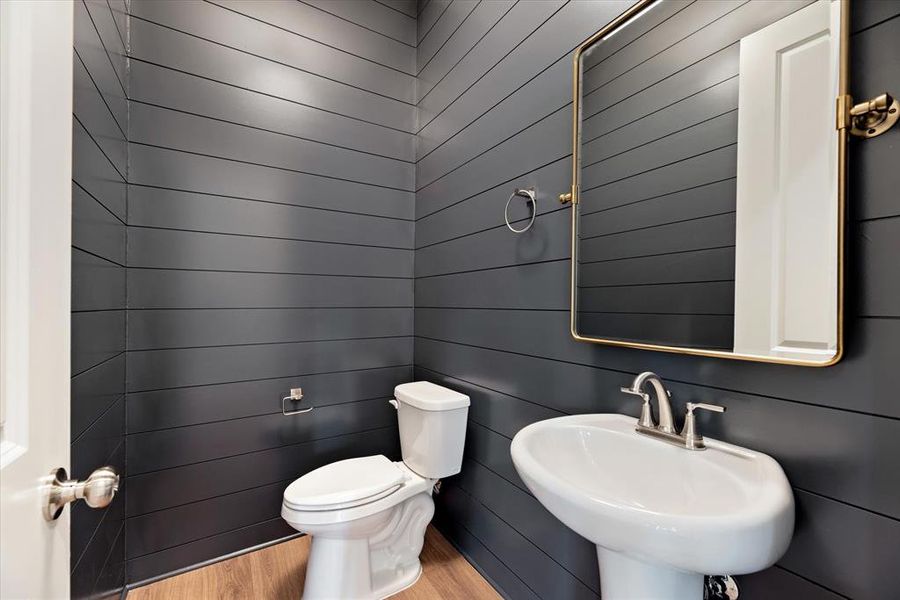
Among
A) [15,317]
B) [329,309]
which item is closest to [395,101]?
[329,309]

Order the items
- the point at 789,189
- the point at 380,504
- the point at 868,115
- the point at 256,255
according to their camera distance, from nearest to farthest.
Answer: the point at 868,115, the point at 789,189, the point at 380,504, the point at 256,255

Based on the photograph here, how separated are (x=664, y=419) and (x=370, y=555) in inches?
49.0

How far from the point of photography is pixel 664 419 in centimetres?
92

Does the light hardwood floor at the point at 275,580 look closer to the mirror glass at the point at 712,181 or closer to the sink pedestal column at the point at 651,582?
the sink pedestal column at the point at 651,582

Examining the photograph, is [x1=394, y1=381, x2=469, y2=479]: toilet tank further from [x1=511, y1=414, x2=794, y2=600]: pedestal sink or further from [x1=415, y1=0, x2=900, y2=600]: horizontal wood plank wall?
[x1=511, y1=414, x2=794, y2=600]: pedestal sink

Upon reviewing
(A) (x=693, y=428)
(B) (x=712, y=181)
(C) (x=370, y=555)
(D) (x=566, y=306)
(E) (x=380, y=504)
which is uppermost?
(B) (x=712, y=181)

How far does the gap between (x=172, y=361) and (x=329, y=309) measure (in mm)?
662

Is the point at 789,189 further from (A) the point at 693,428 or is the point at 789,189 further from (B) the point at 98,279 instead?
(B) the point at 98,279

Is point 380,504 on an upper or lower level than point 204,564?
upper

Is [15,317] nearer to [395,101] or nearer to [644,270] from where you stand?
[644,270]

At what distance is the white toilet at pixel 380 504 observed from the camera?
1.34 meters

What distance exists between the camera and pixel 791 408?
0.76 metres

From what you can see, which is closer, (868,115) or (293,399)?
(868,115)

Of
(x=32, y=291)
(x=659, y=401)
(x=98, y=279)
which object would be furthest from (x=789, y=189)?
(x=98, y=279)
